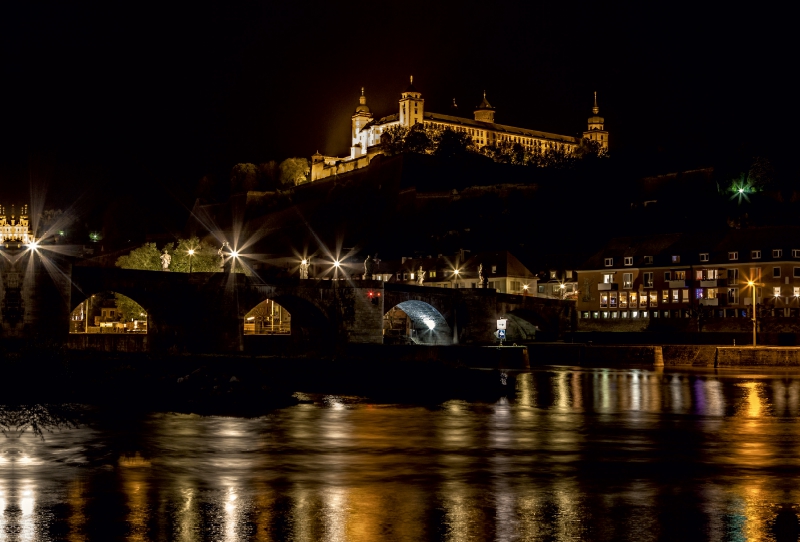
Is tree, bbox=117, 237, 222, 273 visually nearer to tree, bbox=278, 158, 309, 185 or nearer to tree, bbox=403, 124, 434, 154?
tree, bbox=403, 124, 434, 154

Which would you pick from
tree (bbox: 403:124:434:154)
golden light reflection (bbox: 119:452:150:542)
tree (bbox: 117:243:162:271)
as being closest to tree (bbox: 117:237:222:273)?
tree (bbox: 117:243:162:271)

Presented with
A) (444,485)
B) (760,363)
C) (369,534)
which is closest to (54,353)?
(444,485)

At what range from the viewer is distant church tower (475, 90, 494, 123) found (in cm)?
17912

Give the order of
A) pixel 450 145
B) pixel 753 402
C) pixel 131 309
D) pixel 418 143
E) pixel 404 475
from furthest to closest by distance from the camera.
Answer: pixel 418 143 → pixel 450 145 → pixel 131 309 → pixel 753 402 → pixel 404 475

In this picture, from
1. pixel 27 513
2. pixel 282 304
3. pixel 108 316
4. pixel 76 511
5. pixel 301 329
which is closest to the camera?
pixel 27 513

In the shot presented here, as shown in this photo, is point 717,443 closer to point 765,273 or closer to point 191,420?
point 191,420

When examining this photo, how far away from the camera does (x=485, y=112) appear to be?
179250 millimetres

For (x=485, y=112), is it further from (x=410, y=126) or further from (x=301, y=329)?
(x=301, y=329)

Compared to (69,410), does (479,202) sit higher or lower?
higher

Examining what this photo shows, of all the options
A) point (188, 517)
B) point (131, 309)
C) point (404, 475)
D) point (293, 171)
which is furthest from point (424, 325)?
point (293, 171)

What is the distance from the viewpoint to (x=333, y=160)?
161 m

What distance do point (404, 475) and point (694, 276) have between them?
59.8 metres

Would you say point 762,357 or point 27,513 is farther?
point 762,357

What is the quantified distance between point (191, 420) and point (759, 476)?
15.1 metres
